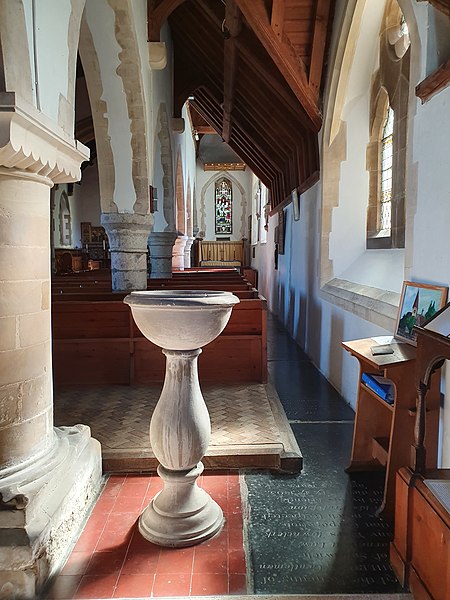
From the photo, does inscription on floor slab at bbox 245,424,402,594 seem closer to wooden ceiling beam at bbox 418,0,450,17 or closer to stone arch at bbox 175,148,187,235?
wooden ceiling beam at bbox 418,0,450,17

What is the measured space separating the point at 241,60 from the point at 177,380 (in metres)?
5.28

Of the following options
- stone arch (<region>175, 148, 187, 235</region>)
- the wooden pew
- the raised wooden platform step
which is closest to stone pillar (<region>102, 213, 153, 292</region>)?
the wooden pew

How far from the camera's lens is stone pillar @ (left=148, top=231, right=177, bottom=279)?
7.73 metres

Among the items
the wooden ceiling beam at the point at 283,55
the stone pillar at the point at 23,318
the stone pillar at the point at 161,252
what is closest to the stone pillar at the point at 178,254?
the stone pillar at the point at 161,252

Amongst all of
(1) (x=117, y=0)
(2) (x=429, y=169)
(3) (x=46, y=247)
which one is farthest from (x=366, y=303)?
(1) (x=117, y=0)

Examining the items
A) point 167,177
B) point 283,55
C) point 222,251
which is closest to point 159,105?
point 167,177

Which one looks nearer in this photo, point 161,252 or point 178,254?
point 161,252

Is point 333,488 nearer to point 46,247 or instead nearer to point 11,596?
point 11,596

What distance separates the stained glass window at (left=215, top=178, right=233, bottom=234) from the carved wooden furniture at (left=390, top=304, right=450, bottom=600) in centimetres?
1717

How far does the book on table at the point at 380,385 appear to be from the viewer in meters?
2.49

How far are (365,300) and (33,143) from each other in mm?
2752

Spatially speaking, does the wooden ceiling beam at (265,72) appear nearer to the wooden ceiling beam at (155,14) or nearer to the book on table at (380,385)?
the wooden ceiling beam at (155,14)

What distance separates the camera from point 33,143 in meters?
1.87

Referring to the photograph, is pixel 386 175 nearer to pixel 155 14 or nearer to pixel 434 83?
pixel 434 83
